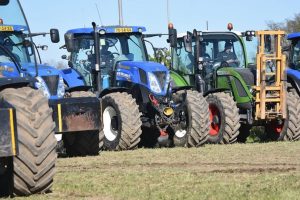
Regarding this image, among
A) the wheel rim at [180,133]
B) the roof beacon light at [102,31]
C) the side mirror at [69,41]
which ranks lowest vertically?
the wheel rim at [180,133]

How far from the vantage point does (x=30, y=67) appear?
10.8 m

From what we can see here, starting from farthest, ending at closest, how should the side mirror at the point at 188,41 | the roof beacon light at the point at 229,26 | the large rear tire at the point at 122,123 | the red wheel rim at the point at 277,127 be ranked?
the roof beacon light at the point at 229,26
the red wheel rim at the point at 277,127
the side mirror at the point at 188,41
the large rear tire at the point at 122,123

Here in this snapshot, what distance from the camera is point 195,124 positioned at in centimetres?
1509

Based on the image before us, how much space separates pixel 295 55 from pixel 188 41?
8.57 feet

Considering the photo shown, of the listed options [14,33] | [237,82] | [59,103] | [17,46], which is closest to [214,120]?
[237,82]

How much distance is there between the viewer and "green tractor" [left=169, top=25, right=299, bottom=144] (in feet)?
53.6

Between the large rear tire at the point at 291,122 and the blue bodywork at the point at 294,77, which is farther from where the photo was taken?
the blue bodywork at the point at 294,77

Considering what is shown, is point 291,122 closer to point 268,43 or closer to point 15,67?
point 268,43

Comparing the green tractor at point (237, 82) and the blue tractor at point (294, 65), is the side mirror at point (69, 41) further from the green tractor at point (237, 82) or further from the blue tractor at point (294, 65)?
the blue tractor at point (294, 65)

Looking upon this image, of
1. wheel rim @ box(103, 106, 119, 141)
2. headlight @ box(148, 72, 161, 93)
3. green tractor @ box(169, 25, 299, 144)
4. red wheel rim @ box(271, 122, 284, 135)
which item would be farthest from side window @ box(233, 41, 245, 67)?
wheel rim @ box(103, 106, 119, 141)

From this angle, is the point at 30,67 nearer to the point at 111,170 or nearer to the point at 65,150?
the point at 111,170

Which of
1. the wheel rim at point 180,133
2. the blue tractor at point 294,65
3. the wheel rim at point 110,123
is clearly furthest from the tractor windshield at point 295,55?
the wheel rim at point 110,123

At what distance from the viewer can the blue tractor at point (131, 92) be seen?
1507 cm

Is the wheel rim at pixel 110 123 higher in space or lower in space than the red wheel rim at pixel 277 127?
higher
